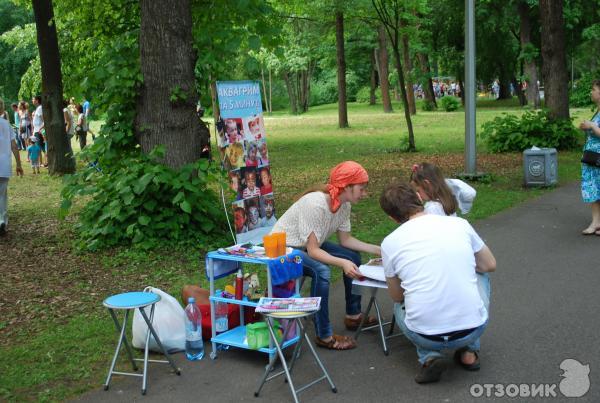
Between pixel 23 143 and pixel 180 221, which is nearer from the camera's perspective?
pixel 180 221

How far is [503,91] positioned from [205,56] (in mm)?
46428

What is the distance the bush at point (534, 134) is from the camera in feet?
59.1

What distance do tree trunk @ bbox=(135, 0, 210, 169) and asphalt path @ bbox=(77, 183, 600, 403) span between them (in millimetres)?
3133

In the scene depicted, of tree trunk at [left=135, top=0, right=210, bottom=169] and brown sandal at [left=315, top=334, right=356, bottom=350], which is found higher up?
tree trunk at [left=135, top=0, right=210, bottom=169]

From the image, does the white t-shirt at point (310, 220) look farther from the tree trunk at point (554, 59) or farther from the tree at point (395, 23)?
the tree trunk at point (554, 59)

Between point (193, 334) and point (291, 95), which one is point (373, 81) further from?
point (193, 334)

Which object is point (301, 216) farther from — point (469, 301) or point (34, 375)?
point (34, 375)

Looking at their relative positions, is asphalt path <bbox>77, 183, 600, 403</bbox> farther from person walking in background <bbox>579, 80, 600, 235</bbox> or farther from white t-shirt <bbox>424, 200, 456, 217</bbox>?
person walking in background <bbox>579, 80, 600, 235</bbox>

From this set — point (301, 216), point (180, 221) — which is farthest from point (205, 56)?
point (301, 216)

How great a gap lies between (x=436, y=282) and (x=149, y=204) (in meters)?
5.04

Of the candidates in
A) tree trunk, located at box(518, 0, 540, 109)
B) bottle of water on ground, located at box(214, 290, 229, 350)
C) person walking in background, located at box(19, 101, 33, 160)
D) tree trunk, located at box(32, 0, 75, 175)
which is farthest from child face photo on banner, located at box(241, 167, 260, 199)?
tree trunk, located at box(518, 0, 540, 109)

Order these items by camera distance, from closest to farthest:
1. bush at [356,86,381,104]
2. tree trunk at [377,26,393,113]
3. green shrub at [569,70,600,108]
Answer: tree trunk at [377,26,393,113]
green shrub at [569,70,600,108]
bush at [356,86,381,104]

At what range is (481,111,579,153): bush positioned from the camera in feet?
59.1

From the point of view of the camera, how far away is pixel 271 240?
17.4ft
